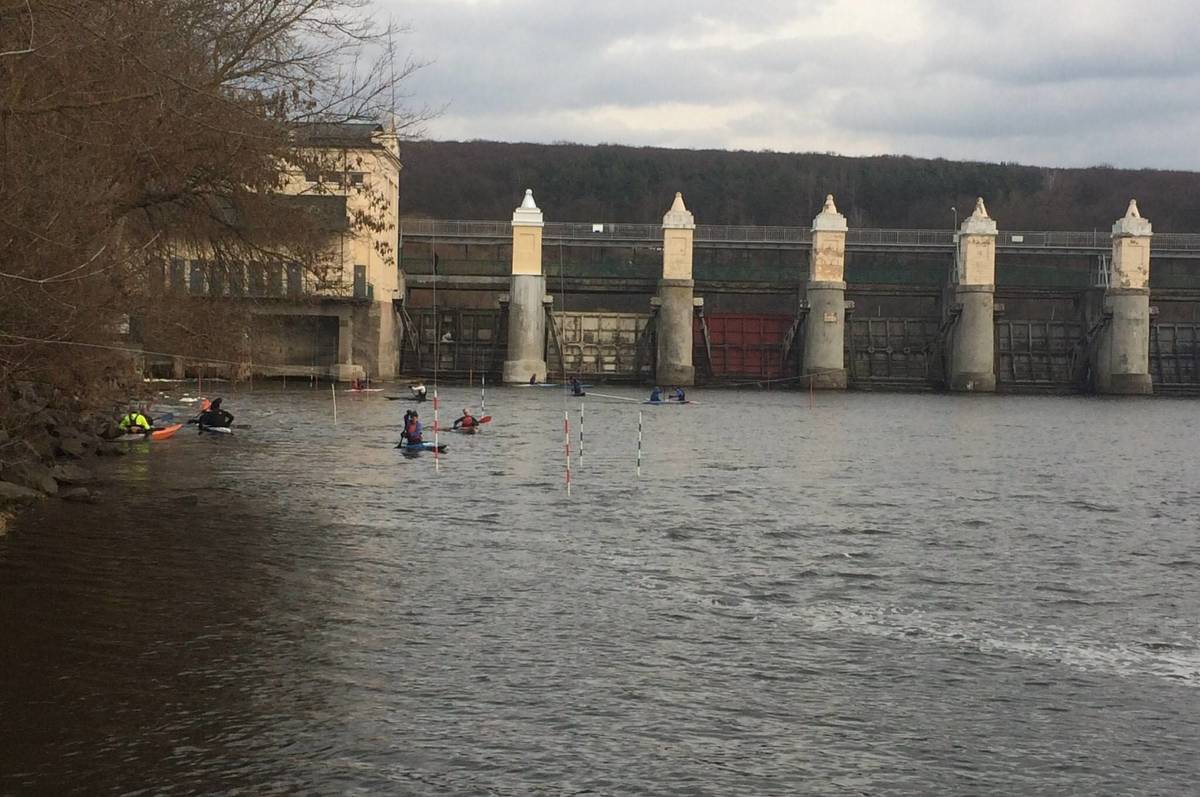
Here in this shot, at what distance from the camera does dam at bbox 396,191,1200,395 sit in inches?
3573

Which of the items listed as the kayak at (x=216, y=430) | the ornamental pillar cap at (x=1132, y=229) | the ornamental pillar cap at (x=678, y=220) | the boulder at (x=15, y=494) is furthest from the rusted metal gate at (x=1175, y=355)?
the boulder at (x=15, y=494)

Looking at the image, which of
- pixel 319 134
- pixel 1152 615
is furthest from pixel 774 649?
pixel 319 134

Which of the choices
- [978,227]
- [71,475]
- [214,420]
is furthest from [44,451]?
[978,227]

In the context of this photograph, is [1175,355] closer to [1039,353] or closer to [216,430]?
[1039,353]

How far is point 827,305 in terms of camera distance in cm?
8956

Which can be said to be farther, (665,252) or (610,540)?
(665,252)

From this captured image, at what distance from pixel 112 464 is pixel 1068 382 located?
74386 millimetres

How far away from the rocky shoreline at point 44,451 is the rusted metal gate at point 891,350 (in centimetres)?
6504

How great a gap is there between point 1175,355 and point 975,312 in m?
16.7

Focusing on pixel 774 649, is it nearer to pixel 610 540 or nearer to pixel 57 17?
pixel 610 540

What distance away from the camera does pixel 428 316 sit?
95.6 m

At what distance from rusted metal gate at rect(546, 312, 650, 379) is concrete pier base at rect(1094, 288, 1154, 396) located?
28.1 meters

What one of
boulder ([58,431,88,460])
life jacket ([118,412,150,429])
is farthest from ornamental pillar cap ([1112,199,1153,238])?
boulder ([58,431,88,460])

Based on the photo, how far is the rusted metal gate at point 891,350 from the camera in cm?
9600
